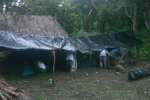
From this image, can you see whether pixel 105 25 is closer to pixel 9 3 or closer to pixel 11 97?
pixel 9 3

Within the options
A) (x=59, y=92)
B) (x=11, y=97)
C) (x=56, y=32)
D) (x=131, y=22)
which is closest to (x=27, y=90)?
(x=59, y=92)

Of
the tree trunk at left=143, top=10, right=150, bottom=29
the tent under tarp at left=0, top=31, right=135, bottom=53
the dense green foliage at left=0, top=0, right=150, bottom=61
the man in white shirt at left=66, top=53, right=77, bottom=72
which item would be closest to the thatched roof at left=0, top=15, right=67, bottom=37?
the dense green foliage at left=0, top=0, right=150, bottom=61

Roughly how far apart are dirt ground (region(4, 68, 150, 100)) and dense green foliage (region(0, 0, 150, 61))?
300cm

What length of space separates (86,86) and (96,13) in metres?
12.7

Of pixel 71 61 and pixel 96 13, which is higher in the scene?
pixel 96 13

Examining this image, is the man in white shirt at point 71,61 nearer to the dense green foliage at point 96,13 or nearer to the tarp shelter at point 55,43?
the tarp shelter at point 55,43

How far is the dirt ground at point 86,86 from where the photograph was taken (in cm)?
1038

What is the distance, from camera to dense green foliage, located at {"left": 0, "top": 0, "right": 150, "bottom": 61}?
17.9m

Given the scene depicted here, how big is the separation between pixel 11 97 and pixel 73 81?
4.57 meters

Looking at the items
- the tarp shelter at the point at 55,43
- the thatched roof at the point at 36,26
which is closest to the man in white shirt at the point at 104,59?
the tarp shelter at the point at 55,43

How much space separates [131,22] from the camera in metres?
21.3

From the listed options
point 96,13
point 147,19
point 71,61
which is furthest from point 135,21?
point 71,61

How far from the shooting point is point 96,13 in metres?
24.1

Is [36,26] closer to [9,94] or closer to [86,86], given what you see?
[86,86]
